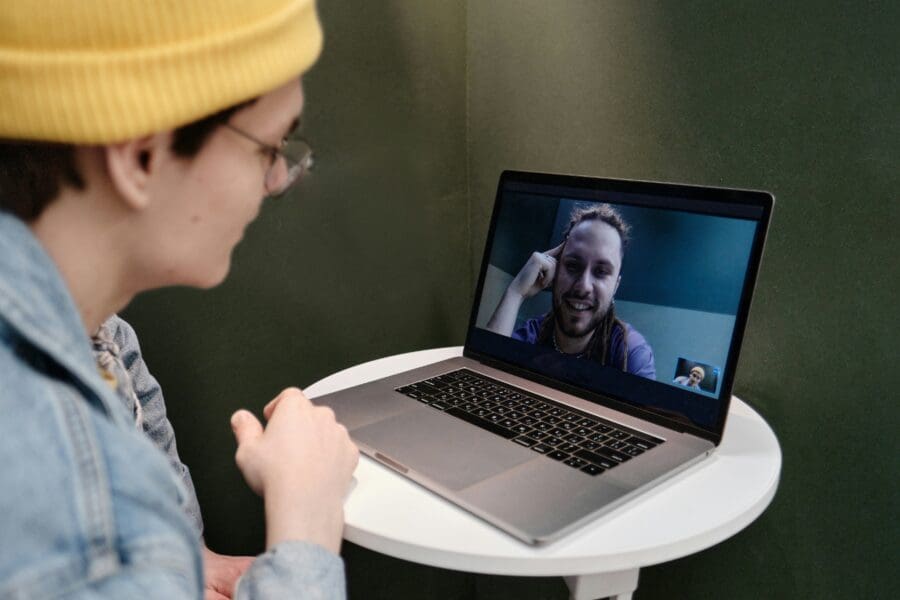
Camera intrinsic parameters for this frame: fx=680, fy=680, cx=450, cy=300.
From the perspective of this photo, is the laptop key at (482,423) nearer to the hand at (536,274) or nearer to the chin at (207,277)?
the hand at (536,274)

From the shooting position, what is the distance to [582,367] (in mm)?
936

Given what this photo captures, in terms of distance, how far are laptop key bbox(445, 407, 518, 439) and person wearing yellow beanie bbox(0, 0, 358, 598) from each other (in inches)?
9.4

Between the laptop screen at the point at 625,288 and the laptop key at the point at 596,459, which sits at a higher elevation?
the laptop screen at the point at 625,288

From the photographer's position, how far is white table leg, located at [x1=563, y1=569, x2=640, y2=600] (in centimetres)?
67

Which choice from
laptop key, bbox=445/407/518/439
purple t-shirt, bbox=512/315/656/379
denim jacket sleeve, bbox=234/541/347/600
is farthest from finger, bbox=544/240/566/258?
denim jacket sleeve, bbox=234/541/347/600

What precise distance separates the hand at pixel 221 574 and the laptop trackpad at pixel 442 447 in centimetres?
30

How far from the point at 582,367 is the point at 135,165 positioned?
24.5 inches

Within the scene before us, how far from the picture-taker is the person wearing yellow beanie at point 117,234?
42cm

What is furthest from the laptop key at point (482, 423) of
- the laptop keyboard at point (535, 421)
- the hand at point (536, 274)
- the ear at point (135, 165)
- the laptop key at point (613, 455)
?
the ear at point (135, 165)

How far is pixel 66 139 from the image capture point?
1.62ft

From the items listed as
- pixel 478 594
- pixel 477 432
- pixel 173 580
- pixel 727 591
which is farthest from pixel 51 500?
pixel 478 594

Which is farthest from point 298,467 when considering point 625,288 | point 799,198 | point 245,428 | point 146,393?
point 799,198

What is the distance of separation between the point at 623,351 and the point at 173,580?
0.62m

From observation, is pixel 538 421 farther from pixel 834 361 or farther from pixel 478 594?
pixel 478 594
